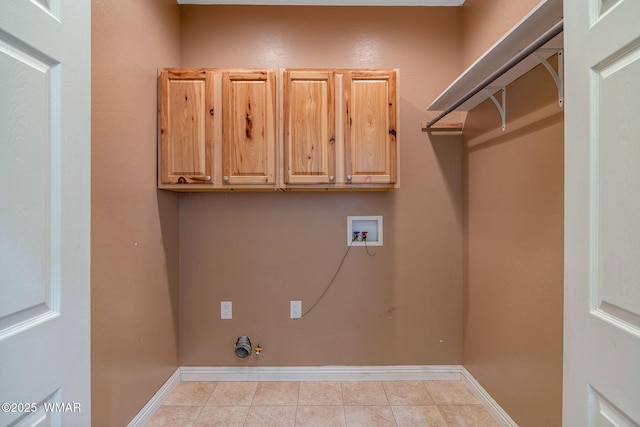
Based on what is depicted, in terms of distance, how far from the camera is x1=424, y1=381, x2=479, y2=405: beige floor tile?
1953 mm

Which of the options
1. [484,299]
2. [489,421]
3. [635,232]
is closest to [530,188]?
[484,299]

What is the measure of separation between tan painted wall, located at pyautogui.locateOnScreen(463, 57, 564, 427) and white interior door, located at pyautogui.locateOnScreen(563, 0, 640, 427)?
25.7 inches

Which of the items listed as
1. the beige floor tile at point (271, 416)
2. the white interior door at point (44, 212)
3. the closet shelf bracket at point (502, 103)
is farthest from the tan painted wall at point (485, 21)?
the beige floor tile at point (271, 416)

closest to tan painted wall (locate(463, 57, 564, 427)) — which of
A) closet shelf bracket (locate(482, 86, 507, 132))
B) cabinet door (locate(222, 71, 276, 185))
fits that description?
closet shelf bracket (locate(482, 86, 507, 132))

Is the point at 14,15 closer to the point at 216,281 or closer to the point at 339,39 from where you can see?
the point at 216,281

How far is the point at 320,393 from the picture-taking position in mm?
2025

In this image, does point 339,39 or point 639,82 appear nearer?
point 639,82

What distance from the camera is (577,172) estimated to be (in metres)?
0.75

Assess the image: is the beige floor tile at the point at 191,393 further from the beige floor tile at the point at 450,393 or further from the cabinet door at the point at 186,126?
the beige floor tile at the point at 450,393

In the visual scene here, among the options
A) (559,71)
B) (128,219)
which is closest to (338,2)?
(559,71)

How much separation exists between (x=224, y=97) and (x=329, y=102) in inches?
25.6

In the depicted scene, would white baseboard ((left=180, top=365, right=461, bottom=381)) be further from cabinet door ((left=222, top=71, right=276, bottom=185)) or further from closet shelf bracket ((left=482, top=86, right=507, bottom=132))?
closet shelf bracket ((left=482, top=86, right=507, bottom=132))

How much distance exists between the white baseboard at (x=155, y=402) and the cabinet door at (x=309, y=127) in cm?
154

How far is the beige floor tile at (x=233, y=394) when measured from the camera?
1943 mm
